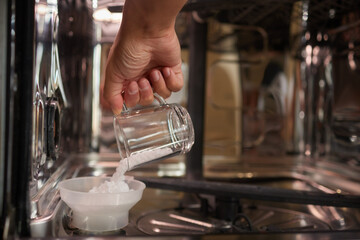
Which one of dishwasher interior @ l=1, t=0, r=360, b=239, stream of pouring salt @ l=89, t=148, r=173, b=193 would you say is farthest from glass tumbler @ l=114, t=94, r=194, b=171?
dishwasher interior @ l=1, t=0, r=360, b=239

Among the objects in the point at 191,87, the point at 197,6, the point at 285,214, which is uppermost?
the point at 197,6

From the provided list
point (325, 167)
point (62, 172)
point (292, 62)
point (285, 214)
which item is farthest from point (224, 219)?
point (292, 62)

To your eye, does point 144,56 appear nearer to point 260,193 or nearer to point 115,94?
point 115,94

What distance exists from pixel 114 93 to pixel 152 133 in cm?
10

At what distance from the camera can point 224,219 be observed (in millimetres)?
759

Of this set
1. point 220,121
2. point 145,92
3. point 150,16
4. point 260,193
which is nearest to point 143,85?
point 145,92

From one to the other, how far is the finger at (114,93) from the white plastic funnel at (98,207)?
0.13 metres

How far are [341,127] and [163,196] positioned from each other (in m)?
0.52

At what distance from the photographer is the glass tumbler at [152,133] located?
1.97 feet

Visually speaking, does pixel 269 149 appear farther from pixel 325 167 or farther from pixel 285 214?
pixel 285 214

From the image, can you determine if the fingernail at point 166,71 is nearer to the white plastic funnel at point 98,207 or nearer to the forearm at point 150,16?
the forearm at point 150,16

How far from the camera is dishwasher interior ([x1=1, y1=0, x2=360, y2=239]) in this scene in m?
0.53

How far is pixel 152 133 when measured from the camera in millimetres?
613

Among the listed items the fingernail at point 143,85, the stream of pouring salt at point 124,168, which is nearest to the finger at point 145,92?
the fingernail at point 143,85
